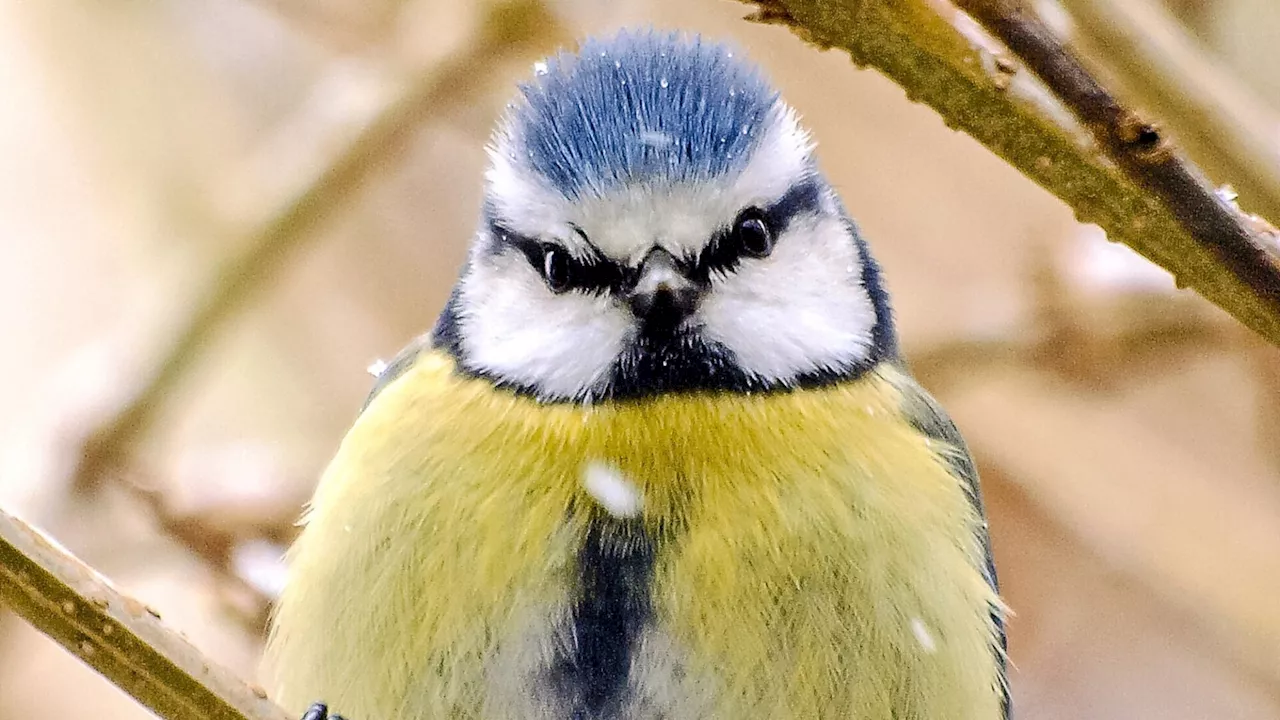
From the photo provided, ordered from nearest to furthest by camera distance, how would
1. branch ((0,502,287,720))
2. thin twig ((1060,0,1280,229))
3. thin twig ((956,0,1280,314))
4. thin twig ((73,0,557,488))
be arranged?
thin twig ((956,0,1280,314))
branch ((0,502,287,720))
thin twig ((1060,0,1280,229))
thin twig ((73,0,557,488))

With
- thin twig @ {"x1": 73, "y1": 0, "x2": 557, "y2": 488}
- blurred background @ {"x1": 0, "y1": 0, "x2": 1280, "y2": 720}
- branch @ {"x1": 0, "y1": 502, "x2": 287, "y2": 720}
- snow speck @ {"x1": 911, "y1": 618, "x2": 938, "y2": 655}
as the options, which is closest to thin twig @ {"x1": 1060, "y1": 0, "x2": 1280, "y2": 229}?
blurred background @ {"x1": 0, "y1": 0, "x2": 1280, "y2": 720}

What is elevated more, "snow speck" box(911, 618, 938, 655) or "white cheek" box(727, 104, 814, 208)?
"white cheek" box(727, 104, 814, 208)

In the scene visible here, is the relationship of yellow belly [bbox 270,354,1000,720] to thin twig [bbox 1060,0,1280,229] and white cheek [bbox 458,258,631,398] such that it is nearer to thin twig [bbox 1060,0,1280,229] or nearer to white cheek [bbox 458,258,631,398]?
white cheek [bbox 458,258,631,398]

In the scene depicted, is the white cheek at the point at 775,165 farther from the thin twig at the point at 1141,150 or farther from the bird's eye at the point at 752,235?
the thin twig at the point at 1141,150

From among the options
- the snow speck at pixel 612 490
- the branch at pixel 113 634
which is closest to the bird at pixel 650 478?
the snow speck at pixel 612 490

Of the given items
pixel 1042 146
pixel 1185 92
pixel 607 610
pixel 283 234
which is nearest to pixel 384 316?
pixel 283 234

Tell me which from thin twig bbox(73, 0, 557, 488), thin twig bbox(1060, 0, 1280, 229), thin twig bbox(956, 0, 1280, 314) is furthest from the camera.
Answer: thin twig bbox(73, 0, 557, 488)

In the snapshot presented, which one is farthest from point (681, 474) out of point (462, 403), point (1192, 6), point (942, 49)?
point (1192, 6)

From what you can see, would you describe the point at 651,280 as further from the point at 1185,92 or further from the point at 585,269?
the point at 1185,92
